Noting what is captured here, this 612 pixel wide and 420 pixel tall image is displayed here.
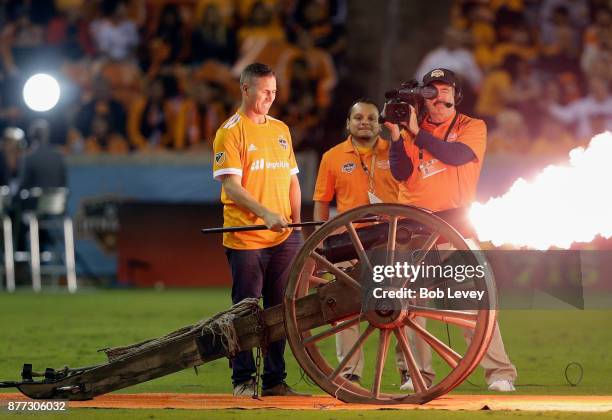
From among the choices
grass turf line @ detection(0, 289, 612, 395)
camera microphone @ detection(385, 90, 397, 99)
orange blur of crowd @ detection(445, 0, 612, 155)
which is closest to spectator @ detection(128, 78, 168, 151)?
grass turf line @ detection(0, 289, 612, 395)

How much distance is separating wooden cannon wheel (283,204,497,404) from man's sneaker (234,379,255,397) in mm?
923

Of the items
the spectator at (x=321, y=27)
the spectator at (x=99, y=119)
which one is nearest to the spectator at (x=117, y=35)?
the spectator at (x=99, y=119)

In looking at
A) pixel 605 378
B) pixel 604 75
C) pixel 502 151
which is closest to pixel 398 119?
pixel 605 378

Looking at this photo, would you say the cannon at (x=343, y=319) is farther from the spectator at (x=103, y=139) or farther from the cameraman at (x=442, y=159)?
the spectator at (x=103, y=139)

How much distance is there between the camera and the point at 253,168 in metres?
9.71

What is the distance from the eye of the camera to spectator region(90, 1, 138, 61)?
23.8 m

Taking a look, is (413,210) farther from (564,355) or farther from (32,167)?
(32,167)

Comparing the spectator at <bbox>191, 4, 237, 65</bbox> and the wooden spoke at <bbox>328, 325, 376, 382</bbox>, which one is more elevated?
the spectator at <bbox>191, 4, 237, 65</bbox>

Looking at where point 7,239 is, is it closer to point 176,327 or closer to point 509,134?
point 176,327

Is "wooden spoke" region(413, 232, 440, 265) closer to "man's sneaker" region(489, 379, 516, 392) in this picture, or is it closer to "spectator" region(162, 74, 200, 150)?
"man's sneaker" region(489, 379, 516, 392)

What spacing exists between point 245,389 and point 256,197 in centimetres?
128

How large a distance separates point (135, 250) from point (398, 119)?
40.8 ft

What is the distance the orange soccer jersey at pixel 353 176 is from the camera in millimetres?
10734

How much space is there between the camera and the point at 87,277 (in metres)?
21.7
